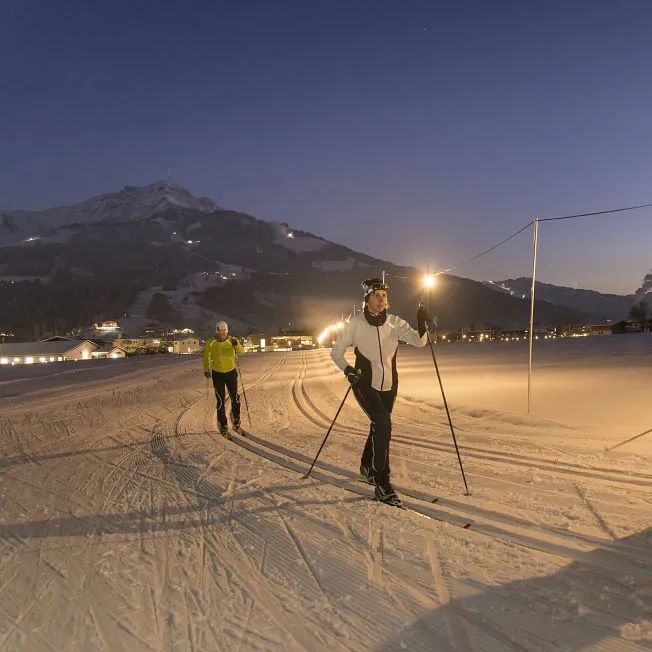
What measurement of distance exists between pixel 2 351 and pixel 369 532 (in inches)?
3208

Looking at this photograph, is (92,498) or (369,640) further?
(92,498)

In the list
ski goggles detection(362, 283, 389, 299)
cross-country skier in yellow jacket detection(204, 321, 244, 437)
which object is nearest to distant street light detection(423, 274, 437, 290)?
cross-country skier in yellow jacket detection(204, 321, 244, 437)

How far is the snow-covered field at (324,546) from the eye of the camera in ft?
8.55

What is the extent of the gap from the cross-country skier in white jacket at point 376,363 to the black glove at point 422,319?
0.02 metres

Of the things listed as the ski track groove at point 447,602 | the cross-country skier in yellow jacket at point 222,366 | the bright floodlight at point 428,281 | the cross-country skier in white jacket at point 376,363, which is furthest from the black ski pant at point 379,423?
the bright floodlight at point 428,281

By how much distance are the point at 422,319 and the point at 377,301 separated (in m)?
0.63

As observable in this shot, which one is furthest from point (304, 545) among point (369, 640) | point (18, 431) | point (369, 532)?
point (18, 431)

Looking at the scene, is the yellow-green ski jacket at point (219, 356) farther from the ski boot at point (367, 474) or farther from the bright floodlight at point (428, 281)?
the ski boot at point (367, 474)

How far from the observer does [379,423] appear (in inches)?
191

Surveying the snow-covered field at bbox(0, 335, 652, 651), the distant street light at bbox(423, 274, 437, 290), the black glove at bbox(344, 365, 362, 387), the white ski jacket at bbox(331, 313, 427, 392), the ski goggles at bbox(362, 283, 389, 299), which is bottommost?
the snow-covered field at bbox(0, 335, 652, 651)

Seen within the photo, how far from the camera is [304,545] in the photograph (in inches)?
145

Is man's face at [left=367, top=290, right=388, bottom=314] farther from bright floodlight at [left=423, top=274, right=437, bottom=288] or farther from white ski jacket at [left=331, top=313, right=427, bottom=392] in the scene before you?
bright floodlight at [left=423, top=274, right=437, bottom=288]

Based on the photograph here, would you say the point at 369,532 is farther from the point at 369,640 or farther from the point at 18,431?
the point at 18,431

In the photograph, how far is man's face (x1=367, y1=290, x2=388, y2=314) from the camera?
4.95 meters
